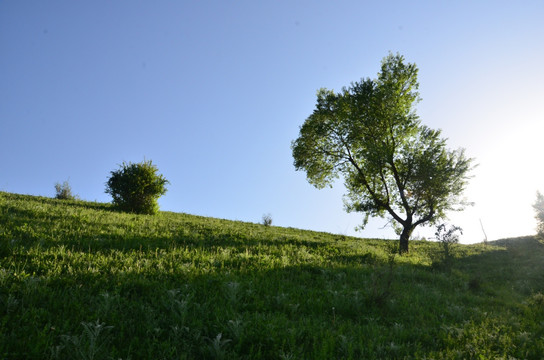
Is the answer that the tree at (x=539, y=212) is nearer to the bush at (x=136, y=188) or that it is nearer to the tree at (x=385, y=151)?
the tree at (x=385, y=151)

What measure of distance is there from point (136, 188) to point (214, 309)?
16445 mm

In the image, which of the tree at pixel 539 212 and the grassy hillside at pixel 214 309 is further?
the tree at pixel 539 212

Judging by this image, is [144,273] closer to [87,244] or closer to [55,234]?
[87,244]

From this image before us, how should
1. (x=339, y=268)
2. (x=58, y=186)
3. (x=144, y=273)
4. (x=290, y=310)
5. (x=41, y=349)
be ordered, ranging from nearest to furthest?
(x=41, y=349)
(x=290, y=310)
(x=144, y=273)
(x=339, y=268)
(x=58, y=186)

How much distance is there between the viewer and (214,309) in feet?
16.4

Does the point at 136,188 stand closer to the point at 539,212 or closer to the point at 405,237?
the point at 405,237

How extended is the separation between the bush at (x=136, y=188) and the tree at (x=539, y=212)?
35886mm

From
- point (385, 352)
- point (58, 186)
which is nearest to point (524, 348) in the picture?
point (385, 352)

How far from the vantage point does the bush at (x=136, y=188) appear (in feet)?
63.0

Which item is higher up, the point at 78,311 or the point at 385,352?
the point at 78,311

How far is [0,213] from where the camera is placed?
10.2 m

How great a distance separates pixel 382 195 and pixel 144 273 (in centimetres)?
2193

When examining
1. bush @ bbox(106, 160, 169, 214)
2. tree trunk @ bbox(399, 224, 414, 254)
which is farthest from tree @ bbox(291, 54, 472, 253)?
bush @ bbox(106, 160, 169, 214)

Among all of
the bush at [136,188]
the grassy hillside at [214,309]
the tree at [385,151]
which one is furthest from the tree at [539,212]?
the bush at [136,188]
